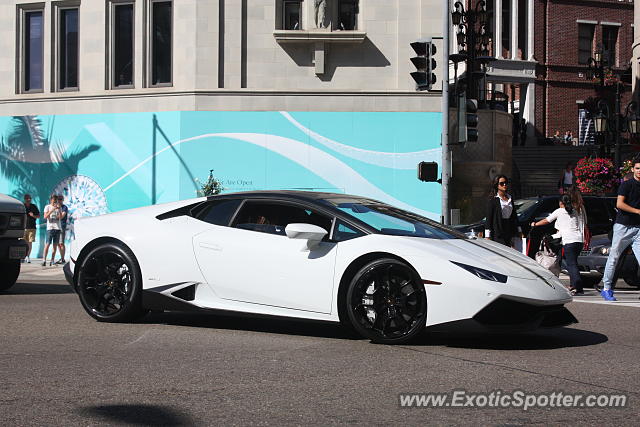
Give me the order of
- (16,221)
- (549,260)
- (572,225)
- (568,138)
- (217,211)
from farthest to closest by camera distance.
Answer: (568,138) < (549,260) < (572,225) < (16,221) < (217,211)

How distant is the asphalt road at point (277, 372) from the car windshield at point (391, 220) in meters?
0.89

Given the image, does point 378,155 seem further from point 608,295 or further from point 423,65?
point 608,295

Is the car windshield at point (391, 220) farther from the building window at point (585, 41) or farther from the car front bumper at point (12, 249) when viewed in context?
the building window at point (585, 41)

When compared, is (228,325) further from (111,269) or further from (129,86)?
(129,86)

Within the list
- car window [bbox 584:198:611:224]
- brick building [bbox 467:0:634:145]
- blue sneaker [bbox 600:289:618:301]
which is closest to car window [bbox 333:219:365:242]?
blue sneaker [bbox 600:289:618:301]

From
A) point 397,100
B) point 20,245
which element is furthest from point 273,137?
point 20,245

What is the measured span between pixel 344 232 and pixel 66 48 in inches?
776

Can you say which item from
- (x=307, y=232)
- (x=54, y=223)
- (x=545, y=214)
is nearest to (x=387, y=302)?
(x=307, y=232)

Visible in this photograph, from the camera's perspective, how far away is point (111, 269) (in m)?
8.67

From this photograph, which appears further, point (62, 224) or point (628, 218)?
point (62, 224)

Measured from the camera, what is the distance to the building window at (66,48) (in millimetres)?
25422

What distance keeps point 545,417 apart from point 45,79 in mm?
22846

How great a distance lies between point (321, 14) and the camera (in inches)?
960

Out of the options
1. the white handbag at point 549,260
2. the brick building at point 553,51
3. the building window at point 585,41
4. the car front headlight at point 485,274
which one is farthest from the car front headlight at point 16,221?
the building window at point 585,41
